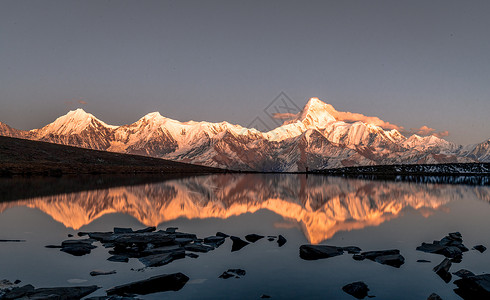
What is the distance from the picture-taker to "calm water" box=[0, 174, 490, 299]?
18.6 meters

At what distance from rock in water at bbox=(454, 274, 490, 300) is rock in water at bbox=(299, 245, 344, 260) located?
25.0 ft

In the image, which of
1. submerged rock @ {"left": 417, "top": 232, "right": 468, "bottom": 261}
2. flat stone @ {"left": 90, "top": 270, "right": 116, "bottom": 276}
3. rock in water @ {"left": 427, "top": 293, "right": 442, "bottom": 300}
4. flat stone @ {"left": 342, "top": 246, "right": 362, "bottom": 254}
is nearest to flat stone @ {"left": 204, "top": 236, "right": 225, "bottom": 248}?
flat stone @ {"left": 90, "top": 270, "right": 116, "bottom": 276}

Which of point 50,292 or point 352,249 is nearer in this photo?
point 50,292

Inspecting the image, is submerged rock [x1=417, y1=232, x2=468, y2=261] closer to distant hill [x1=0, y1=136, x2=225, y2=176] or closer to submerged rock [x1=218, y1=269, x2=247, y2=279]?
submerged rock [x1=218, y1=269, x2=247, y2=279]

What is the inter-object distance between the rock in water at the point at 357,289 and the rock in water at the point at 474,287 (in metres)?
4.70

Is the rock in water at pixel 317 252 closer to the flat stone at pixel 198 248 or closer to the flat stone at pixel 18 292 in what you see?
the flat stone at pixel 198 248

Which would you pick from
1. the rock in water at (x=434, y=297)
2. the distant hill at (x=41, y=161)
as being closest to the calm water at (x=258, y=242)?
the rock in water at (x=434, y=297)

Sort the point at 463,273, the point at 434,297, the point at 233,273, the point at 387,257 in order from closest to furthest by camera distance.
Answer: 1. the point at 434,297
2. the point at 233,273
3. the point at 463,273
4. the point at 387,257

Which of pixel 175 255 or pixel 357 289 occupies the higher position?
pixel 175 255

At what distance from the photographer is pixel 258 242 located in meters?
28.6

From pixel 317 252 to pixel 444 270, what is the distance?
24.8ft

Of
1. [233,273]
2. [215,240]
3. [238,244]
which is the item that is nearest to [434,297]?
[233,273]

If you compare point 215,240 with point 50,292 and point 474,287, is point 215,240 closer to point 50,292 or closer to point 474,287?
point 50,292

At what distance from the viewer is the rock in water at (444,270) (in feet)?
66.7
